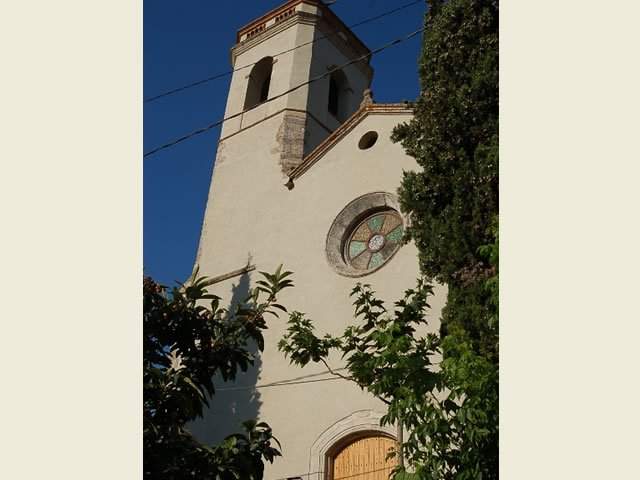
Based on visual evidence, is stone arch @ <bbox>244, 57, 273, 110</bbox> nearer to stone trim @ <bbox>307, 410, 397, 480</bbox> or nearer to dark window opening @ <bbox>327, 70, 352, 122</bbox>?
dark window opening @ <bbox>327, 70, 352, 122</bbox>

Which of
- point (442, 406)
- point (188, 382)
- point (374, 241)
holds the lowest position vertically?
point (442, 406)

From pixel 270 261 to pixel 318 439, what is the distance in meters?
3.67

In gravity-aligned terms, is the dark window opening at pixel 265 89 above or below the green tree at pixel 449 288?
above

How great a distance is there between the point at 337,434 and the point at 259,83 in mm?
9555

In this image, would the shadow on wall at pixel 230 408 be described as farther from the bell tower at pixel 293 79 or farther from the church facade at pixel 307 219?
the bell tower at pixel 293 79

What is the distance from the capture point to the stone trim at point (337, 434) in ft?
32.6

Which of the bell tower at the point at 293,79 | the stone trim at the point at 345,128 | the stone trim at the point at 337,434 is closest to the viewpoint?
the stone trim at the point at 337,434

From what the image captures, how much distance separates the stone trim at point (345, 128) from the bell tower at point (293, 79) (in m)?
0.64

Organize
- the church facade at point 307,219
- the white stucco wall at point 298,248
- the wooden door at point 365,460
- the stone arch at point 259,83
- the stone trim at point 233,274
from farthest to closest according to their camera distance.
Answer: the stone arch at point 259,83, the stone trim at point 233,274, the white stucco wall at point 298,248, the church facade at point 307,219, the wooden door at point 365,460

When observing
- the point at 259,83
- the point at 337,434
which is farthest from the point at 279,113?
the point at 337,434

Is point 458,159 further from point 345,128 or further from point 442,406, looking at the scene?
point 345,128

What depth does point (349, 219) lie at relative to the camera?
40.7ft

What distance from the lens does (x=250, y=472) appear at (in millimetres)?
5012

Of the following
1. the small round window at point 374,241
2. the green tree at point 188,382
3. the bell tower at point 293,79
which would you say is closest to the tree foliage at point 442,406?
the green tree at point 188,382
